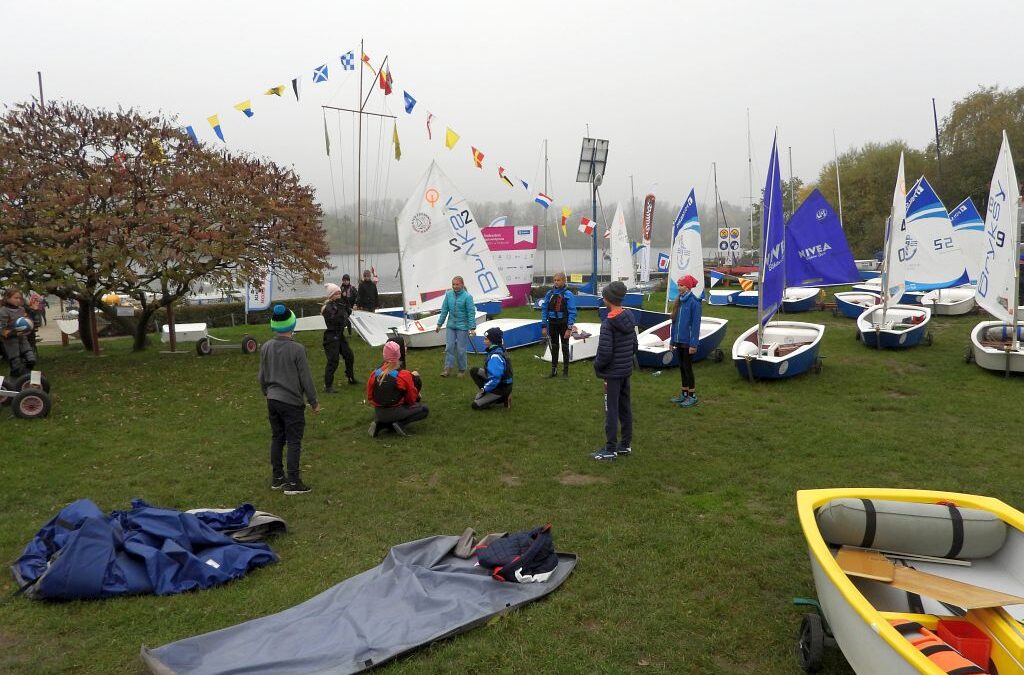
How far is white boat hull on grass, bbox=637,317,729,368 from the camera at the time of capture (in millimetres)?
11445

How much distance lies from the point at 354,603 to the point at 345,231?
44.1 ft

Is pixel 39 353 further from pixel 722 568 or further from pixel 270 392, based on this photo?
pixel 722 568

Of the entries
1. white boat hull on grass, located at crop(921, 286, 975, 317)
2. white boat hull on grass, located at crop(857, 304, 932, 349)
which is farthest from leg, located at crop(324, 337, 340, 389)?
white boat hull on grass, located at crop(921, 286, 975, 317)

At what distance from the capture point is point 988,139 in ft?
121

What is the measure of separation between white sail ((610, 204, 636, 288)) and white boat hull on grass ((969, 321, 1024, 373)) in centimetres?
1213

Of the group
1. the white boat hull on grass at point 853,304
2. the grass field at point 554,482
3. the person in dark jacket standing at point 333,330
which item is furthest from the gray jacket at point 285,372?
the white boat hull on grass at point 853,304

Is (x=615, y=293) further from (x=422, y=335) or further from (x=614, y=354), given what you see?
(x=422, y=335)

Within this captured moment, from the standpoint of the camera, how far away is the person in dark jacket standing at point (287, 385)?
5930 millimetres

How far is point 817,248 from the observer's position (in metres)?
13.5

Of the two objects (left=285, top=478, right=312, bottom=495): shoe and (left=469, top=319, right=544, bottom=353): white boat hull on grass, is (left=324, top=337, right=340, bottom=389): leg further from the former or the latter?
(left=285, top=478, right=312, bottom=495): shoe

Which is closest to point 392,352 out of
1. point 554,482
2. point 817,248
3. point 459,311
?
point 554,482

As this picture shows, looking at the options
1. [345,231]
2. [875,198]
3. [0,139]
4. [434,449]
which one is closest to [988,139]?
[875,198]

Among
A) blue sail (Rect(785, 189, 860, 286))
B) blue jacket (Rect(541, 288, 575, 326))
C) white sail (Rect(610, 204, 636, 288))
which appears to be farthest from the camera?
white sail (Rect(610, 204, 636, 288))

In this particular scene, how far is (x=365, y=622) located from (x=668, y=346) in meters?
9.10
